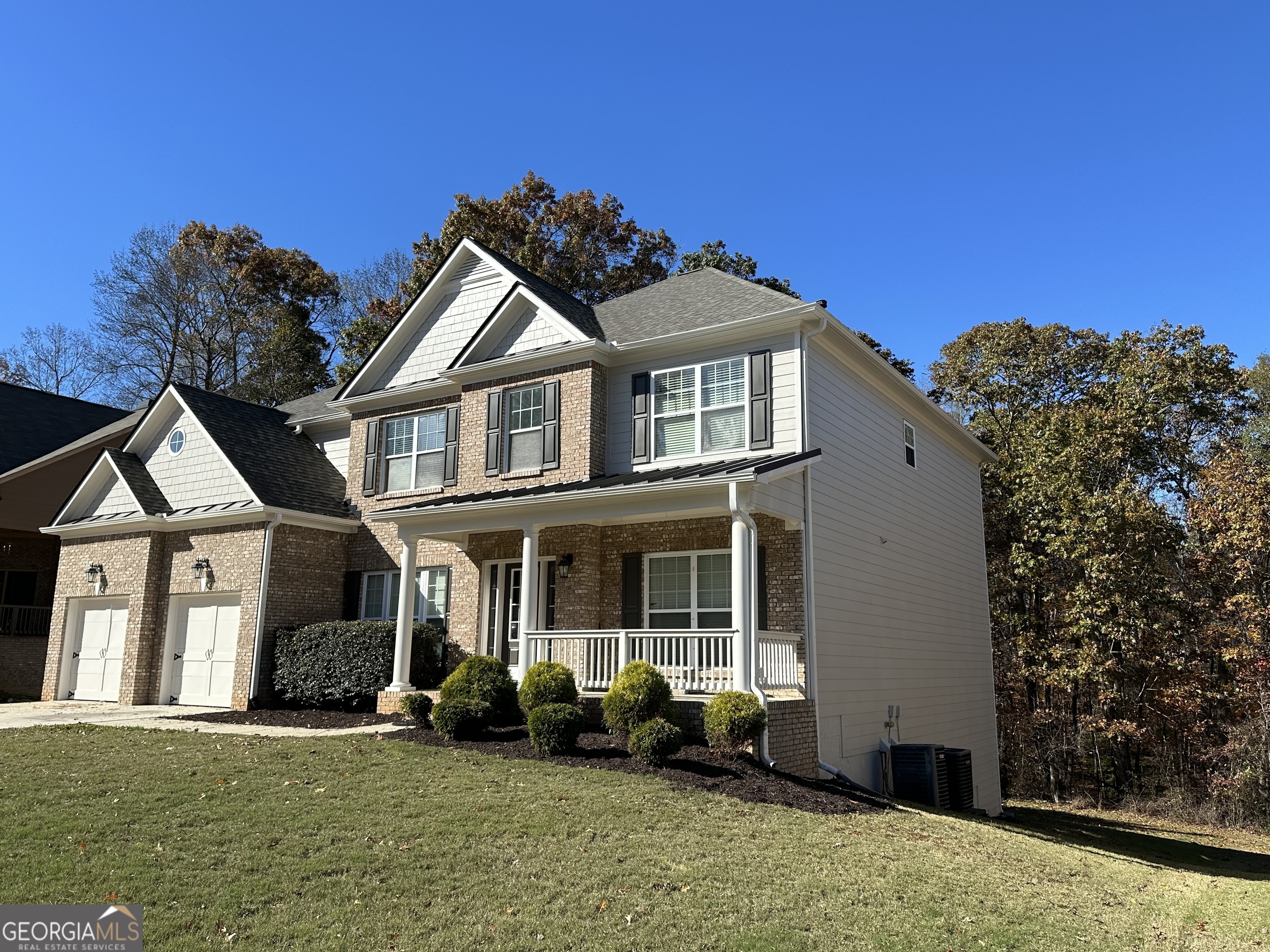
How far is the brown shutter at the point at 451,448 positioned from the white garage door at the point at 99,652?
7.94 meters

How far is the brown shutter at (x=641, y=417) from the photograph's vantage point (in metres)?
15.7

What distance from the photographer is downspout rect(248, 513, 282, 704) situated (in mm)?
17328

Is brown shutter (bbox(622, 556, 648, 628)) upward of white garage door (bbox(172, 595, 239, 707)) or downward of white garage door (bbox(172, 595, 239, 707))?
upward

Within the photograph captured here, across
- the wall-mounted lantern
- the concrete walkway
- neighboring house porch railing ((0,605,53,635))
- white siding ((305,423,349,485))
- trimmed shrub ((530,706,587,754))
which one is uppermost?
white siding ((305,423,349,485))

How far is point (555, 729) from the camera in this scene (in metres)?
11.2

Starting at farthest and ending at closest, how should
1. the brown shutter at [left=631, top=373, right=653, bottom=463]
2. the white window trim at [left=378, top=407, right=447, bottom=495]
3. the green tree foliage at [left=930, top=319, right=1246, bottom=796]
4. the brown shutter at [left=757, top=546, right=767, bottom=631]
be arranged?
the green tree foliage at [left=930, top=319, right=1246, bottom=796]
the white window trim at [left=378, top=407, right=447, bottom=495]
the brown shutter at [left=631, top=373, right=653, bottom=463]
the brown shutter at [left=757, top=546, right=767, bottom=631]

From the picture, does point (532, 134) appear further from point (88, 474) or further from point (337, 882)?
point (337, 882)

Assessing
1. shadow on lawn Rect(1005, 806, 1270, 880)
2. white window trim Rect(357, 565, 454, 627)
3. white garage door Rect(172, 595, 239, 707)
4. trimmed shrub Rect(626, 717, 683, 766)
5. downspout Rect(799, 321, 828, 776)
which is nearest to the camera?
trimmed shrub Rect(626, 717, 683, 766)

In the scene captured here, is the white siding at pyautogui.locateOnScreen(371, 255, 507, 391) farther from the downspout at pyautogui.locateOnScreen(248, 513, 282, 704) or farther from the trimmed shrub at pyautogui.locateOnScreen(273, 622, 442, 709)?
the trimmed shrub at pyautogui.locateOnScreen(273, 622, 442, 709)

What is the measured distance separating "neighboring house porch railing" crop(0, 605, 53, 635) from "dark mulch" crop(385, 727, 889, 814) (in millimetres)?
18220

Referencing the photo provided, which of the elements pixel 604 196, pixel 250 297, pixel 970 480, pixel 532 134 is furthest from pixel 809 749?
pixel 250 297

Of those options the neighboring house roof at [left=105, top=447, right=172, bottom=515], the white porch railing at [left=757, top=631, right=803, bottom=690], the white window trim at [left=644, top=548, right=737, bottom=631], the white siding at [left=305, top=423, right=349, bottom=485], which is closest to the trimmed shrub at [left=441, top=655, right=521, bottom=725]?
the white window trim at [left=644, top=548, right=737, bottom=631]

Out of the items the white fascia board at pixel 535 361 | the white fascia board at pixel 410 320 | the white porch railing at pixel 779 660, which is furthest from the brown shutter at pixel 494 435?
the white porch railing at pixel 779 660

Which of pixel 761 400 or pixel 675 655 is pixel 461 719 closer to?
pixel 675 655
